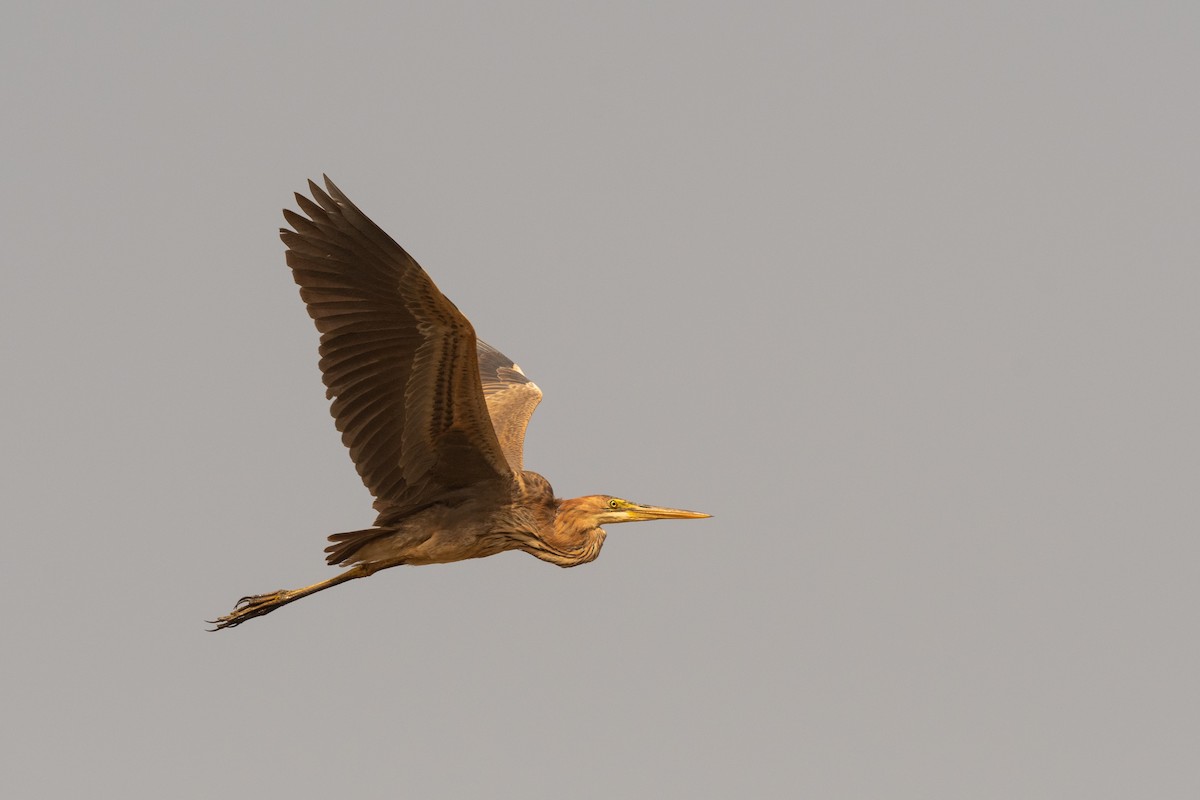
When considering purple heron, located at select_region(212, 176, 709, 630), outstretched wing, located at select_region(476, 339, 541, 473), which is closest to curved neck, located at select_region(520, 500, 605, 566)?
purple heron, located at select_region(212, 176, 709, 630)

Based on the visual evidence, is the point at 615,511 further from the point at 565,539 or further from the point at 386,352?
the point at 386,352

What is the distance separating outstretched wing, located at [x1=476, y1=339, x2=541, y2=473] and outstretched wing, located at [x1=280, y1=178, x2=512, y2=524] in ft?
4.51

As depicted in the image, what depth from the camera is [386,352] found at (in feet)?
47.1

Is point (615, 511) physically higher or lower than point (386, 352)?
lower

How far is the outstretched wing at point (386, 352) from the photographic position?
14.2 m

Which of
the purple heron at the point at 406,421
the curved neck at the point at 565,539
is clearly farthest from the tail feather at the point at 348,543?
the curved neck at the point at 565,539

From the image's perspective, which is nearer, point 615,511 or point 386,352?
point 386,352

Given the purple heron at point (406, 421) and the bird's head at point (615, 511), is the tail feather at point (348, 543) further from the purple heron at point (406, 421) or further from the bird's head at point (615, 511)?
the bird's head at point (615, 511)

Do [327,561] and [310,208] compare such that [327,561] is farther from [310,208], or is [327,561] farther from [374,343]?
[310,208]

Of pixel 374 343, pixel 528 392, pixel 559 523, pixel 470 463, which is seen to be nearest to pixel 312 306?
pixel 374 343

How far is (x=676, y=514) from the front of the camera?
15867 millimetres

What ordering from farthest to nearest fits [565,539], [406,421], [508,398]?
[508,398]
[565,539]
[406,421]

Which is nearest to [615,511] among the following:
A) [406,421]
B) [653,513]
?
[653,513]

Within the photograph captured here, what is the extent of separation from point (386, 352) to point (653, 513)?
9.37ft
